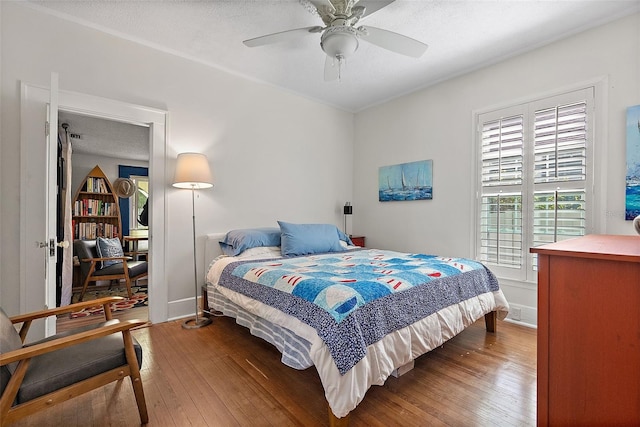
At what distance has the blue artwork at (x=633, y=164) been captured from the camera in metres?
2.39

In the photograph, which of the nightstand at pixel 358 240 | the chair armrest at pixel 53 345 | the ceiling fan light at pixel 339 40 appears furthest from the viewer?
the nightstand at pixel 358 240

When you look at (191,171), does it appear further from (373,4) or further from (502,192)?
(502,192)

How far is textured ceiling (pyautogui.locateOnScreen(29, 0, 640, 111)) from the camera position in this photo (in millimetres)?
2422

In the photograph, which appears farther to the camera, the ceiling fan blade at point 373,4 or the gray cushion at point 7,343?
the ceiling fan blade at point 373,4

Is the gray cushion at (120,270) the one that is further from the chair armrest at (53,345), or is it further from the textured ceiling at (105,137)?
the chair armrest at (53,345)

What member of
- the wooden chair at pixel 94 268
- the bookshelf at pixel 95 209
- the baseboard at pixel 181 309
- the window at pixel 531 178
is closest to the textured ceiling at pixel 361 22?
the window at pixel 531 178

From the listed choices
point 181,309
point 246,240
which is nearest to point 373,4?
point 246,240

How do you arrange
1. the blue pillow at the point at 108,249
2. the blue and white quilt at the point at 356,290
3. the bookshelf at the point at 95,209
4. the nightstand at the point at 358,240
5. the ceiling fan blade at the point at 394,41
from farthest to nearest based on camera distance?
1. the bookshelf at the point at 95,209
2. the nightstand at the point at 358,240
3. the blue pillow at the point at 108,249
4. the ceiling fan blade at the point at 394,41
5. the blue and white quilt at the point at 356,290

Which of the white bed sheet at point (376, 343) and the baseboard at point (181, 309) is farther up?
the white bed sheet at point (376, 343)

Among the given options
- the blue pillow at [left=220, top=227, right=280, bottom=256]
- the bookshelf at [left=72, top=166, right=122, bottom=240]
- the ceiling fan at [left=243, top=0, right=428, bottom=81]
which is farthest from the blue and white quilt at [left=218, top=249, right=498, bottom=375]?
the bookshelf at [left=72, top=166, right=122, bottom=240]

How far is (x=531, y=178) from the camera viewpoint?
9.82ft

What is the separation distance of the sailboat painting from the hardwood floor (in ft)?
6.49

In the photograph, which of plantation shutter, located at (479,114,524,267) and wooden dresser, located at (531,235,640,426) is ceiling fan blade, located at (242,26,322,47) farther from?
plantation shutter, located at (479,114,524,267)

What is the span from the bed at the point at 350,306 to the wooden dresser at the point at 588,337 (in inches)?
30.5
